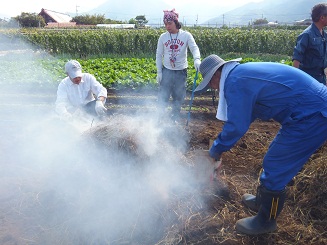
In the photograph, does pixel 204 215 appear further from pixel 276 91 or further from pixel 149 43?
pixel 149 43

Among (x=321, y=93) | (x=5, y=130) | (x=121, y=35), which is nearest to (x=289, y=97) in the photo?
(x=321, y=93)

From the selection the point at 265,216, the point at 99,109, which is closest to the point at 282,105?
the point at 265,216

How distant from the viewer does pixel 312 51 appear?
3982 mm

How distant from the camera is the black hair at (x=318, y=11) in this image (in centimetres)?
376

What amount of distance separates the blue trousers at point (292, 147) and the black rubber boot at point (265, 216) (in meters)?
0.07

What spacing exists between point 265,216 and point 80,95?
10.2 feet

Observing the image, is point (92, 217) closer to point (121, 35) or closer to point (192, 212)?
point (192, 212)

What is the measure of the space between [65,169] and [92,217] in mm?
869

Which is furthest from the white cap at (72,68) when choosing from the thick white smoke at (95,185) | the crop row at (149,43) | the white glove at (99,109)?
the crop row at (149,43)

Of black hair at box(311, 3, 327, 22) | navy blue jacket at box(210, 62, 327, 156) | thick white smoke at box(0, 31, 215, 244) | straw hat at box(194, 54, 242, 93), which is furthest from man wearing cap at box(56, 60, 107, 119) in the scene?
black hair at box(311, 3, 327, 22)

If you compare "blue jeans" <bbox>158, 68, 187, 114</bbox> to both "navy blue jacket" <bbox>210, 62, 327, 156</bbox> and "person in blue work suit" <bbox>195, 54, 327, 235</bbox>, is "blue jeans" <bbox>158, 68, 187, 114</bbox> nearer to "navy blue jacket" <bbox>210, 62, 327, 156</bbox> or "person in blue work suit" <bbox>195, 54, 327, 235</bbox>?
"person in blue work suit" <bbox>195, 54, 327, 235</bbox>

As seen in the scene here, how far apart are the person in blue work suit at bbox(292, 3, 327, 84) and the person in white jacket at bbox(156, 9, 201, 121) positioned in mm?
1502

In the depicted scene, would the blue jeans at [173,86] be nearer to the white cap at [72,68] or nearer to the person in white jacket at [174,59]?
the person in white jacket at [174,59]

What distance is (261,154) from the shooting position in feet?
13.9
